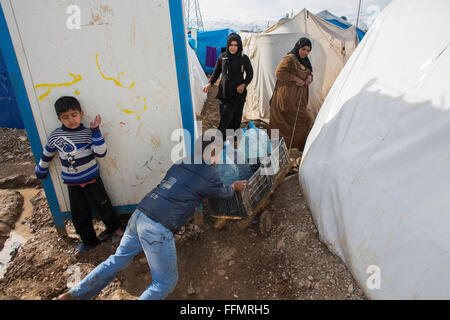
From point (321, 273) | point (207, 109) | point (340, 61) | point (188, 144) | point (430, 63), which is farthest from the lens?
point (207, 109)

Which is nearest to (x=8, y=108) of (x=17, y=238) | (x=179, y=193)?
(x=17, y=238)

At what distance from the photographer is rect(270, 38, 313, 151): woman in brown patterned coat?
4.20 meters

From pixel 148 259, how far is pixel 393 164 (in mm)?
1944

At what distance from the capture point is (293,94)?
14.4 ft

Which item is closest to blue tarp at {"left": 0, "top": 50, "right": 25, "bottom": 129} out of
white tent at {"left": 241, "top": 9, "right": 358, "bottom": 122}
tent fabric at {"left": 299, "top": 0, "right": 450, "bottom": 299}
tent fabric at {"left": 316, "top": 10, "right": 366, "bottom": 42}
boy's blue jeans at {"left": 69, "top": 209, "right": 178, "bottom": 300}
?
boy's blue jeans at {"left": 69, "top": 209, "right": 178, "bottom": 300}

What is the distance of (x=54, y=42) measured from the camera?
7.39 feet

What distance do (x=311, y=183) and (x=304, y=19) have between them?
4618mm

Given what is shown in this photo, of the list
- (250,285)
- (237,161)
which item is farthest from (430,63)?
(250,285)

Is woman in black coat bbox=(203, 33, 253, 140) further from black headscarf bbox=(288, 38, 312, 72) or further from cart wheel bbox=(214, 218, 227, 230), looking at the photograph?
cart wheel bbox=(214, 218, 227, 230)

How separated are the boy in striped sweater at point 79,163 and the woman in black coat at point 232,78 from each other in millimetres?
2129

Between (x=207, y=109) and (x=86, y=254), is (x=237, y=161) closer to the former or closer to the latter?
(x=86, y=254)

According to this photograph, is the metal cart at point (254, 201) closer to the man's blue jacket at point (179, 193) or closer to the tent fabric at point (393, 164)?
the tent fabric at point (393, 164)

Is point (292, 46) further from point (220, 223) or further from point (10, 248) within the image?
point (10, 248)

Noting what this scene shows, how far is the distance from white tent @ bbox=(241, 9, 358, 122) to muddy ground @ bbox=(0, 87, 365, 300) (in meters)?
3.73
